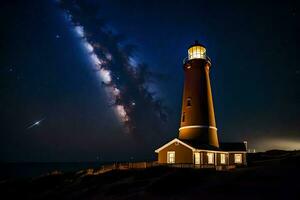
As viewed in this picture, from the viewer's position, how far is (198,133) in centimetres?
3369

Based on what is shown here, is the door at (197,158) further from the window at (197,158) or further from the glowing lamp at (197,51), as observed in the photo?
the glowing lamp at (197,51)

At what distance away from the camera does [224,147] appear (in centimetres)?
3678

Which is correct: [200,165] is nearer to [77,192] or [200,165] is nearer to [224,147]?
[224,147]

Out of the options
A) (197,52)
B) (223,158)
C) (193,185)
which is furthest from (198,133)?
(193,185)

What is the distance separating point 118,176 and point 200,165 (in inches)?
360

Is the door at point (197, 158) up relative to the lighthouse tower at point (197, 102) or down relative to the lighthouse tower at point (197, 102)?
down

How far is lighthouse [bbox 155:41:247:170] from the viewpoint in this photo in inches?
1235

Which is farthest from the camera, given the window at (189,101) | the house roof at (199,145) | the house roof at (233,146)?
the house roof at (233,146)

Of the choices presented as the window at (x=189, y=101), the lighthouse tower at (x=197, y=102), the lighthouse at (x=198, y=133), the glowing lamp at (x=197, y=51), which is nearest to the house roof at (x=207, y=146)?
the lighthouse at (x=198, y=133)

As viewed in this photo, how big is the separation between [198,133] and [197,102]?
4.15 metres

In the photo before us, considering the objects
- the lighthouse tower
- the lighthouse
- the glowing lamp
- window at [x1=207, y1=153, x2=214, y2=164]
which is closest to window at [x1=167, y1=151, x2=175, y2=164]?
the lighthouse

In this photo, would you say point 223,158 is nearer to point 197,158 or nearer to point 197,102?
point 197,158

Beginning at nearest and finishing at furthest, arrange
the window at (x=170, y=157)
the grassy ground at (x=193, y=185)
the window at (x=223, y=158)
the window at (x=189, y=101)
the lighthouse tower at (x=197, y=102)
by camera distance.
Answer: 1. the grassy ground at (x=193, y=185)
2. the window at (x=170, y=157)
3. the lighthouse tower at (x=197, y=102)
4. the window at (x=223, y=158)
5. the window at (x=189, y=101)

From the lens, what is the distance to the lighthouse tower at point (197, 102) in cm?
3397
